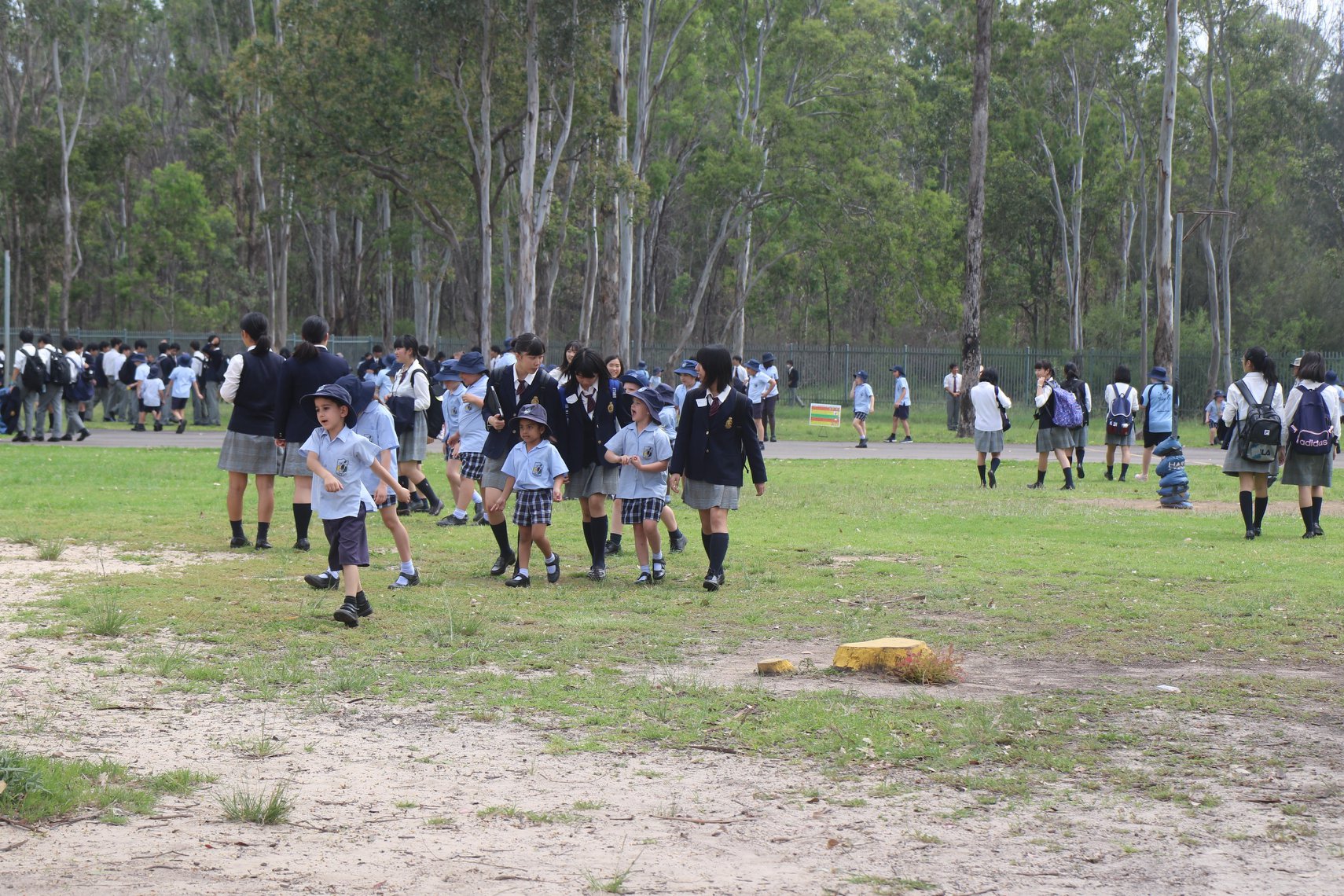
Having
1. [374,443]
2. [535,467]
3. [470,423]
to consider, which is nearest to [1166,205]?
[470,423]

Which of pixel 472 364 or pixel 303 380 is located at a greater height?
pixel 472 364

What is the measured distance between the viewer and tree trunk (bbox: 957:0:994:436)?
32031mm

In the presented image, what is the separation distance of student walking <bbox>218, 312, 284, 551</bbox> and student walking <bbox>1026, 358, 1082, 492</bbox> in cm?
1096

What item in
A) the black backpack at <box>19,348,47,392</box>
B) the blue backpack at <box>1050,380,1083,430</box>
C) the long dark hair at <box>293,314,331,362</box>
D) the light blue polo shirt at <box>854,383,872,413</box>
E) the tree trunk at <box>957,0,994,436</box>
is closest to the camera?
the long dark hair at <box>293,314,331,362</box>

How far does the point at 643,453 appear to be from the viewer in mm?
10281

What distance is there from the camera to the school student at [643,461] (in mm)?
10266

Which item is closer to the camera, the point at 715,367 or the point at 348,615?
the point at 348,615

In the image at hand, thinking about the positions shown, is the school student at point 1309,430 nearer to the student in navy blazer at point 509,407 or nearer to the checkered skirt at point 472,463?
the student in navy blazer at point 509,407

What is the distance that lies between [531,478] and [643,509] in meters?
0.93

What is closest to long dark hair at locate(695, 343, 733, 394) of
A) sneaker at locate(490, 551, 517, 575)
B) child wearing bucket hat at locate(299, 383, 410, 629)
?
Answer: sneaker at locate(490, 551, 517, 575)

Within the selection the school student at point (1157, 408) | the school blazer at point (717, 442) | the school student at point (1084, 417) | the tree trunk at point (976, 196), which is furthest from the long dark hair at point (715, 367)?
the tree trunk at point (976, 196)

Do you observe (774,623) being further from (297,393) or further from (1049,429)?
(1049,429)

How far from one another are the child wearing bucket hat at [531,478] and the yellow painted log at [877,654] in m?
3.14

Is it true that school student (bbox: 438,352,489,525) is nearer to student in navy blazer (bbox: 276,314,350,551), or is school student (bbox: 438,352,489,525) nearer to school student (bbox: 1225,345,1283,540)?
student in navy blazer (bbox: 276,314,350,551)
